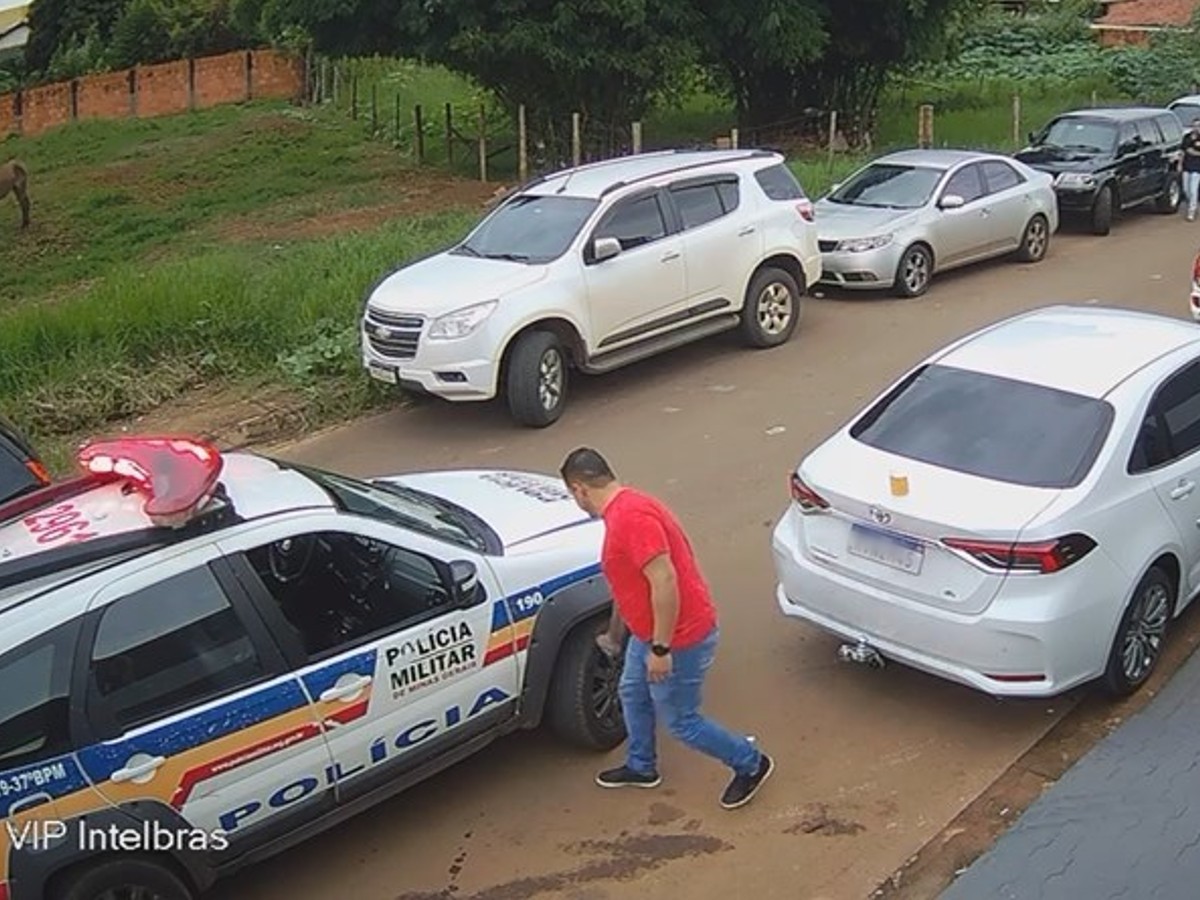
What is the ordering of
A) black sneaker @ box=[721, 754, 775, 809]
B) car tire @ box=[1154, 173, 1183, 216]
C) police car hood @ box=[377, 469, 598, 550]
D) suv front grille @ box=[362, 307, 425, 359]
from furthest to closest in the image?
car tire @ box=[1154, 173, 1183, 216], suv front grille @ box=[362, 307, 425, 359], police car hood @ box=[377, 469, 598, 550], black sneaker @ box=[721, 754, 775, 809]

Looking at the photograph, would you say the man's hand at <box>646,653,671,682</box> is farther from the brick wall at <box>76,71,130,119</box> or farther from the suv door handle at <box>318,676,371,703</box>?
the brick wall at <box>76,71,130,119</box>

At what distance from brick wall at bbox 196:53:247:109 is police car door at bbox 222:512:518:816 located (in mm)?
40475

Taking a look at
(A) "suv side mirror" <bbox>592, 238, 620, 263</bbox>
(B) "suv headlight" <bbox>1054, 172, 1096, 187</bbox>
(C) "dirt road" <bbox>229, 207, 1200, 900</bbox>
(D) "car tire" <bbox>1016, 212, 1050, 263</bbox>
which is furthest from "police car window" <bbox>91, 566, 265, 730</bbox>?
(B) "suv headlight" <bbox>1054, 172, 1096, 187</bbox>

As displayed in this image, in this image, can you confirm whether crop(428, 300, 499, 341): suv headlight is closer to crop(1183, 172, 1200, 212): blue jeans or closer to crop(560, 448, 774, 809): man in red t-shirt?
crop(560, 448, 774, 809): man in red t-shirt

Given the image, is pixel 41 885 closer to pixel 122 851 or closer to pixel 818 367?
pixel 122 851

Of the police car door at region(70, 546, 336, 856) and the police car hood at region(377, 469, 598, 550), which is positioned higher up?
the police car hood at region(377, 469, 598, 550)

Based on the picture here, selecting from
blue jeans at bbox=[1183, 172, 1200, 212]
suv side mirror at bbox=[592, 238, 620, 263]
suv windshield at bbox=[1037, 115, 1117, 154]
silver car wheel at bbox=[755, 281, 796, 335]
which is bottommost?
silver car wheel at bbox=[755, 281, 796, 335]

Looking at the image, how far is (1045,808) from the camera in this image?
5.74 metres

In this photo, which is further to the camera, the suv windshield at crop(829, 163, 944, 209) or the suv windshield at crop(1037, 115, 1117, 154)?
the suv windshield at crop(1037, 115, 1117, 154)

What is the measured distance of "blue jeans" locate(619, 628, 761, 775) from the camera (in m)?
5.64

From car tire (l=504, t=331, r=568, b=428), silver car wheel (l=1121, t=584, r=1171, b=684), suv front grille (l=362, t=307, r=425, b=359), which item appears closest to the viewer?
silver car wheel (l=1121, t=584, r=1171, b=684)

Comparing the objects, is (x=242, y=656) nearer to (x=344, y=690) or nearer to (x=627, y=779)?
(x=344, y=690)

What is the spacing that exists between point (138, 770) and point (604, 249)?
24.4 ft

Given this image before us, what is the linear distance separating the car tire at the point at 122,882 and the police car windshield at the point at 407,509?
1.56m
